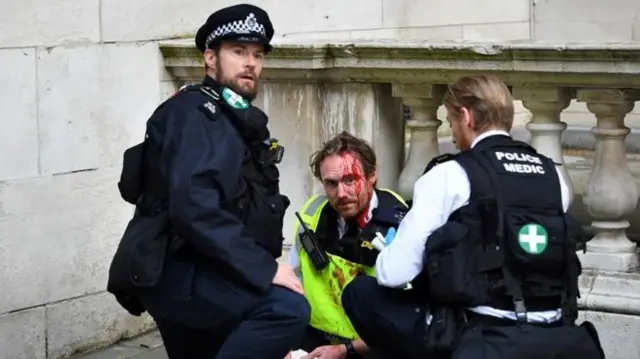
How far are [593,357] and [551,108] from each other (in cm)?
156

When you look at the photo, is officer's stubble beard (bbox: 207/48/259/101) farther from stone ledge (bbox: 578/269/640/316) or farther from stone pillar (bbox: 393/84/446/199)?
stone ledge (bbox: 578/269/640/316)

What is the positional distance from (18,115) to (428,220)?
2224 mm

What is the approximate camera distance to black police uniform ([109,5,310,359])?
424 cm

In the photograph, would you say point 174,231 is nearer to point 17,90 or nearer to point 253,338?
point 253,338

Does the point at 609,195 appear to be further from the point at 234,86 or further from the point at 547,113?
the point at 234,86

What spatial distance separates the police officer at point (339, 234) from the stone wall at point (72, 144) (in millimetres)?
1104

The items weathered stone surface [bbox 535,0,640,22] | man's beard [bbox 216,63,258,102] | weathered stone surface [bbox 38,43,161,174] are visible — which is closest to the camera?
man's beard [bbox 216,63,258,102]

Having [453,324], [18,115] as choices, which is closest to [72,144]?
[18,115]

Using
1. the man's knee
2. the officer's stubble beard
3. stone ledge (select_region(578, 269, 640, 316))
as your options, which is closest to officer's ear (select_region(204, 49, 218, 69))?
the officer's stubble beard

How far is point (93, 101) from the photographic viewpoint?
241 inches

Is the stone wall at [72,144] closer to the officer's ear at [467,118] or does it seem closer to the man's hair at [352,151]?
the man's hair at [352,151]

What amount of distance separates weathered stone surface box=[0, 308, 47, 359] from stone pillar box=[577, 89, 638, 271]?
2342mm

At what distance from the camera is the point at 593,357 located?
14.6ft

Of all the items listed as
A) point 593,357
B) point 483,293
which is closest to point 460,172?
point 483,293
